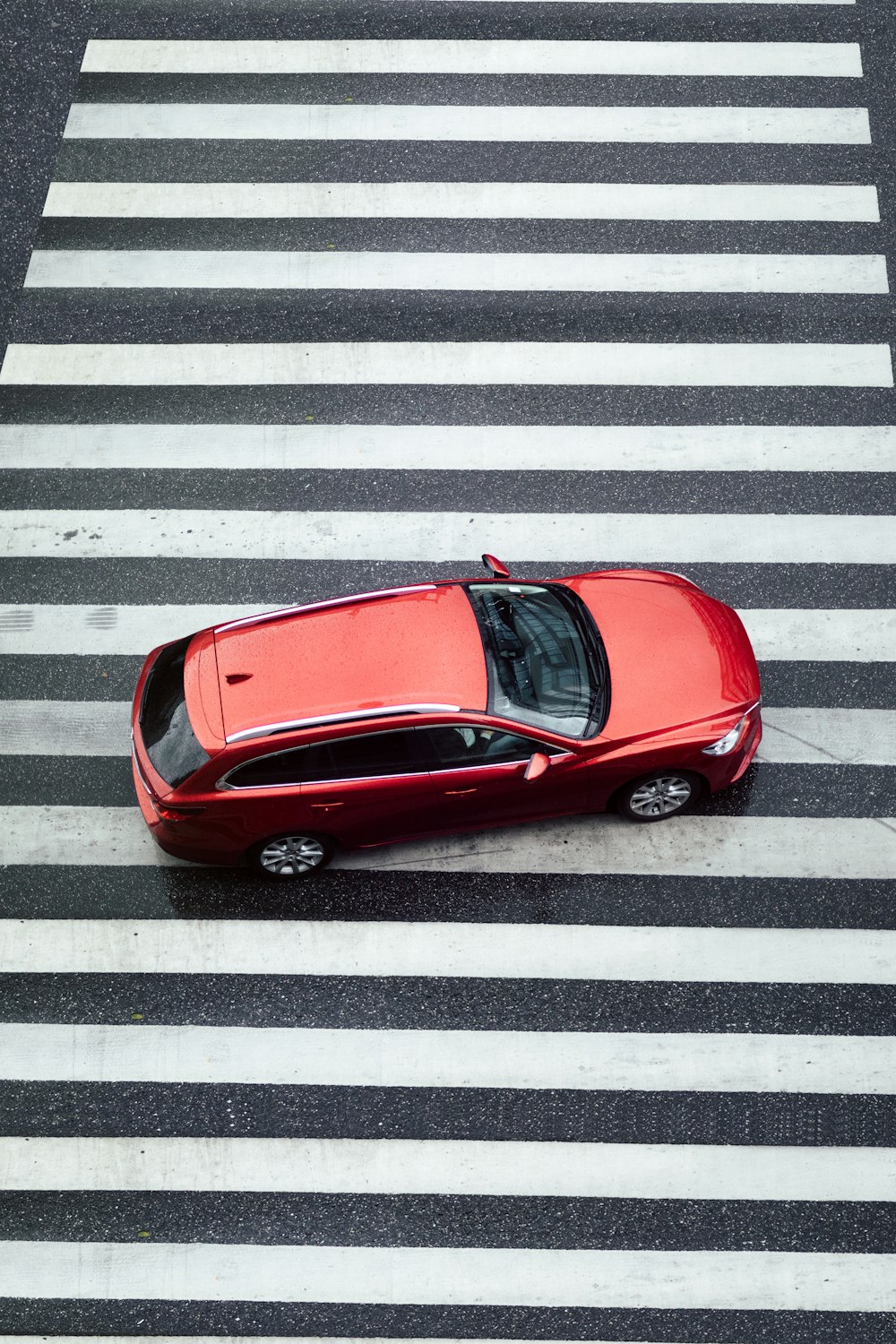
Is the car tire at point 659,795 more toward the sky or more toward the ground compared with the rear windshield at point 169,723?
more toward the ground

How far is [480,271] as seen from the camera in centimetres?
975

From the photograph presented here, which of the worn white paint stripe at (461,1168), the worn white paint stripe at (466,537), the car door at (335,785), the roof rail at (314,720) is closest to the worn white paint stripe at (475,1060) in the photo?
the worn white paint stripe at (461,1168)

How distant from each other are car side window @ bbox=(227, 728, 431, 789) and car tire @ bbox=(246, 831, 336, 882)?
0.49 m

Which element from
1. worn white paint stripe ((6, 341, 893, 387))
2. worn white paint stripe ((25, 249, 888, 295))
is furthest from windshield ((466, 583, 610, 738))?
worn white paint stripe ((25, 249, 888, 295))

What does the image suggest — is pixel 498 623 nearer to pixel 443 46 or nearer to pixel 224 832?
pixel 224 832

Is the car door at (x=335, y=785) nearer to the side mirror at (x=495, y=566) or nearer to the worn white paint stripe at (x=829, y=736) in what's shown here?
the side mirror at (x=495, y=566)

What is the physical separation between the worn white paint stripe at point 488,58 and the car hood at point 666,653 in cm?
538

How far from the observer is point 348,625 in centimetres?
728

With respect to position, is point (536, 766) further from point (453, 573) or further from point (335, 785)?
point (453, 573)

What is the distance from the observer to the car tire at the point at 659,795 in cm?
754

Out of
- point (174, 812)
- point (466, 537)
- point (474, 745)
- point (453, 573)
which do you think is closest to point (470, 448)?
point (466, 537)

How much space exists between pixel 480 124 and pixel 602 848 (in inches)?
256

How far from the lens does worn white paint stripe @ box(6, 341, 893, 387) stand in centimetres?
936

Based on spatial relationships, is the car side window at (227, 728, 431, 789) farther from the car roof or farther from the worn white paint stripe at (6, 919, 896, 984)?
the worn white paint stripe at (6, 919, 896, 984)
